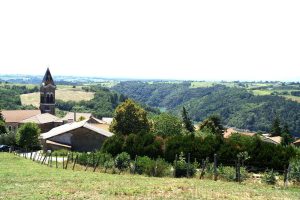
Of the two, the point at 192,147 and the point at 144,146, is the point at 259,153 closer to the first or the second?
the point at 192,147

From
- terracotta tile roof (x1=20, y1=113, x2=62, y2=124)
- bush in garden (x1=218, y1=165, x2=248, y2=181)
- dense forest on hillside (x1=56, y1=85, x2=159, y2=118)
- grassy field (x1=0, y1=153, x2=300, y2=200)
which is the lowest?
dense forest on hillside (x1=56, y1=85, x2=159, y2=118)

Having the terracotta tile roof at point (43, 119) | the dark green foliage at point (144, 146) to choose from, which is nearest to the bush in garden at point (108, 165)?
the dark green foliage at point (144, 146)

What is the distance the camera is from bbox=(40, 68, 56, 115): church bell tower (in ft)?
312

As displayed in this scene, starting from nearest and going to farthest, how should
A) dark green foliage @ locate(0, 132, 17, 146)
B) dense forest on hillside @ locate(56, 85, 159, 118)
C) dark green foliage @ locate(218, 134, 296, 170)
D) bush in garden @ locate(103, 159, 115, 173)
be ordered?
bush in garden @ locate(103, 159, 115, 173), dark green foliage @ locate(218, 134, 296, 170), dark green foliage @ locate(0, 132, 17, 146), dense forest on hillside @ locate(56, 85, 159, 118)

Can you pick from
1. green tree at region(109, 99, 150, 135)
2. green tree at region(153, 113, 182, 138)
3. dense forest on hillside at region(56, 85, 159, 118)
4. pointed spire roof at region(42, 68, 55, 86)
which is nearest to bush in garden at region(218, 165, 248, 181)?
green tree at region(153, 113, 182, 138)

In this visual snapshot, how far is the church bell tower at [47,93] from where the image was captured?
95.0 meters

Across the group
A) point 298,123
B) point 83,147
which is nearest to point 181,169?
point 83,147

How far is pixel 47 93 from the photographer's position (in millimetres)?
95250

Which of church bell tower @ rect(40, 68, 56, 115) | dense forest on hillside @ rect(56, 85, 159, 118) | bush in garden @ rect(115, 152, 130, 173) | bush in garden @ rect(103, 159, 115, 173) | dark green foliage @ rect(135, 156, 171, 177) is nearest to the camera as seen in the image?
dark green foliage @ rect(135, 156, 171, 177)

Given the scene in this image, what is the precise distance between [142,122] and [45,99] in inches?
1647

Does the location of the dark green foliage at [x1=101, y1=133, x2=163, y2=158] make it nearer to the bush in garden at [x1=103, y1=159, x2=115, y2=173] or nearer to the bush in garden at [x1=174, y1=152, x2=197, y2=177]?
the bush in garden at [x1=103, y1=159, x2=115, y2=173]

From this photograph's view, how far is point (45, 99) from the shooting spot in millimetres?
96000

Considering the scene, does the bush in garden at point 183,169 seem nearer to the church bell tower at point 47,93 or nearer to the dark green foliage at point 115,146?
the dark green foliage at point 115,146

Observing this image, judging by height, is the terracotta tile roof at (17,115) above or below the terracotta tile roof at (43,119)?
below
